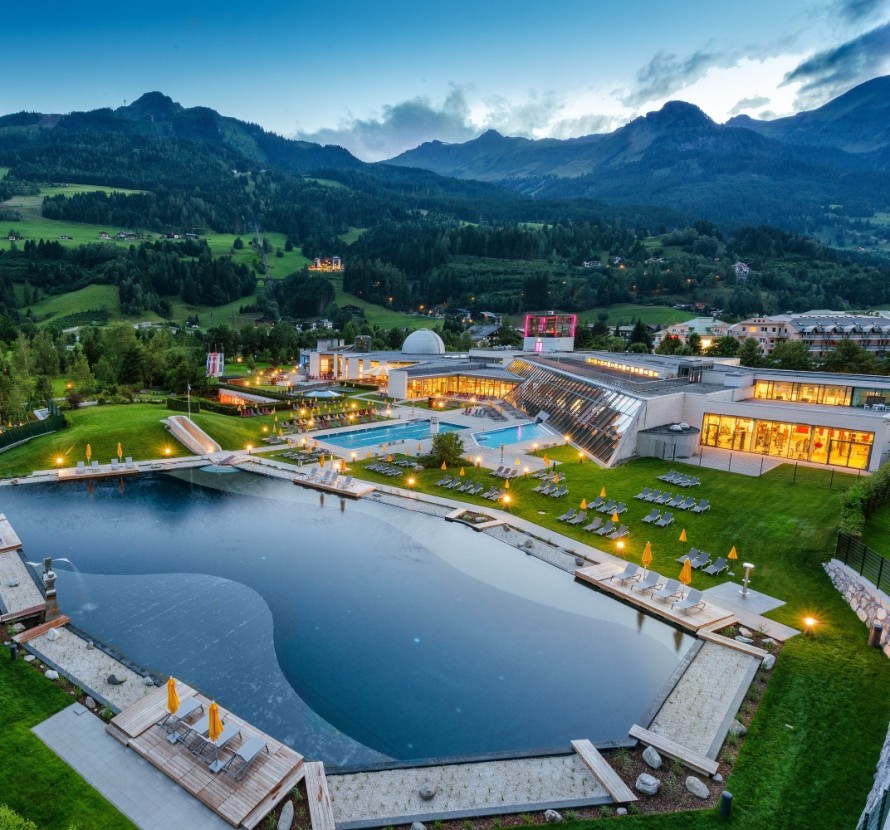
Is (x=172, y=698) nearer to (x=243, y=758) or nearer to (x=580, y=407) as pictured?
(x=243, y=758)

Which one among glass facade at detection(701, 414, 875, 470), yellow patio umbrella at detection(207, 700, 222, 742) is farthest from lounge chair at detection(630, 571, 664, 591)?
glass facade at detection(701, 414, 875, 470)

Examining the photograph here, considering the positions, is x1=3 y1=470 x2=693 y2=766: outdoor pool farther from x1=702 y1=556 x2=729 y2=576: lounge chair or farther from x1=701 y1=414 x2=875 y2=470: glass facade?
x1=701 y1=414 x2=875 y2=470: glass facade

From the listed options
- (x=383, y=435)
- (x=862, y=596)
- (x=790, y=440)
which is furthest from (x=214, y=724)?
(x=790, y=440)

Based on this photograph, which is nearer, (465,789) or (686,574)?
(465,789)

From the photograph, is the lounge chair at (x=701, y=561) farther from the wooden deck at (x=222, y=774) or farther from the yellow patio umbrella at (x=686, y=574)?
the wooden deck at (x=222, y=774)

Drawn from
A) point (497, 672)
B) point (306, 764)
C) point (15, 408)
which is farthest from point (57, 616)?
point (15, 408)

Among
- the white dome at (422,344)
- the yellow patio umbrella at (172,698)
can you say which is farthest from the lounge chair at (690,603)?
the white dome at (422,344)
